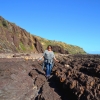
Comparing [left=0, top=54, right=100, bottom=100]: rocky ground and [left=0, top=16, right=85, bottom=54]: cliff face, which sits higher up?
[left=0, top=16, right=85, bottom=54]: cliff face

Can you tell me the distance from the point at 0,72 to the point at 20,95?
13.3ft

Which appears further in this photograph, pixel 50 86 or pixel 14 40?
pixel 14 40

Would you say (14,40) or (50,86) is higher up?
(14,40)

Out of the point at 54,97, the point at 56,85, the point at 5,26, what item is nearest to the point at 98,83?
the point at 54,97

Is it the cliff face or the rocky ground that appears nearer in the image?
the rocky ground

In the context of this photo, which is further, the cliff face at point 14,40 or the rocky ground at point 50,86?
the cliff face at point 14,40

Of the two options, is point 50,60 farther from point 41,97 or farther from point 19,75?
point 41,97

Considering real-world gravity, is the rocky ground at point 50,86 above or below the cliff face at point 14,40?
below

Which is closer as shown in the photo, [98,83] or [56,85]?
[98,83]

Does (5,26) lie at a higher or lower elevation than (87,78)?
higher

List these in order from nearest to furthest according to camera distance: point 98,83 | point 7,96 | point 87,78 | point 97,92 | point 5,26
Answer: point 97,92, point 98,83, point 87,78, point 7,96, point 5,26

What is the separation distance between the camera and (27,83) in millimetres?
12711

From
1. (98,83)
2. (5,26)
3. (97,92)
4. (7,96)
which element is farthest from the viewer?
(5,26)

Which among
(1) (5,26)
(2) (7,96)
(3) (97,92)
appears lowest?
(2) (7,96)
